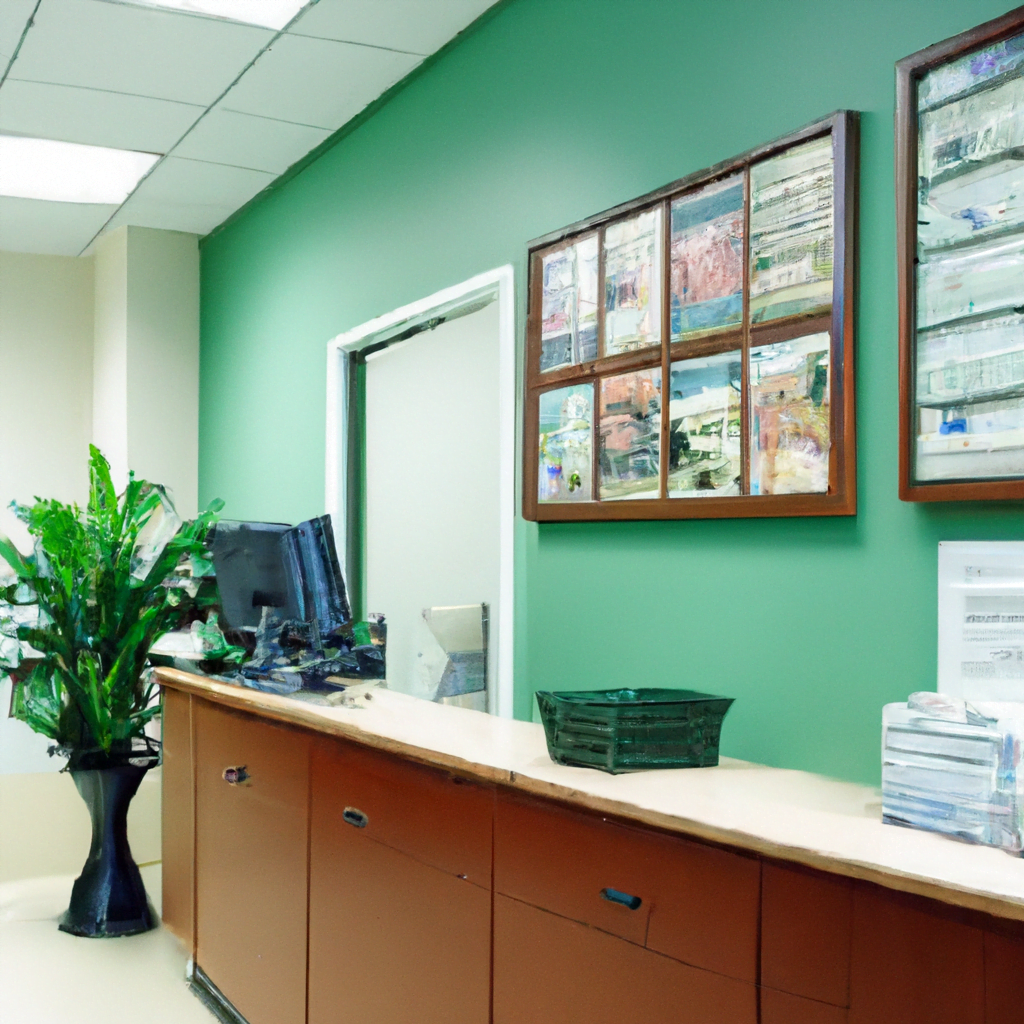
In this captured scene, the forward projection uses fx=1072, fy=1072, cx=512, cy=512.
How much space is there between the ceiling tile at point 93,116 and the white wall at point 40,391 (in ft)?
5.39

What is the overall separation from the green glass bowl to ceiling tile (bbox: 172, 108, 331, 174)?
2.67 metres

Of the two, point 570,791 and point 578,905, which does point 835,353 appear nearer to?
point 570,791

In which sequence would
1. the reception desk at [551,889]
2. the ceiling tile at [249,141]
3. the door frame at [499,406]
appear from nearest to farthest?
1. the reception desk at [551,889]
2. the door frame at [499,406]
3. the ceiling tile at [249,141]

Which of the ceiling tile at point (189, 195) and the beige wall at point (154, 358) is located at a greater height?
the ceiling tile at point (189, 195)

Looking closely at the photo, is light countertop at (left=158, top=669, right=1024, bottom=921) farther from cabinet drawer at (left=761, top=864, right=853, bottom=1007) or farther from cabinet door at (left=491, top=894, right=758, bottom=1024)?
cabinet door at (left=491, top=894, right=758, bottom=1024)

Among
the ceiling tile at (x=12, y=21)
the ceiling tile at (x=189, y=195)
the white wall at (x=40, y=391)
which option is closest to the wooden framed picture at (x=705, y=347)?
the ceiling tile at (x=12, y=21)

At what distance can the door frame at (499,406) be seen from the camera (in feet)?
8.81

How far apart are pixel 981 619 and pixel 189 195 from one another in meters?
3.84

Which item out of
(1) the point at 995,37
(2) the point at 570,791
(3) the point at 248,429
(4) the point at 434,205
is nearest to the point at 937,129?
(1) the point at 995,37

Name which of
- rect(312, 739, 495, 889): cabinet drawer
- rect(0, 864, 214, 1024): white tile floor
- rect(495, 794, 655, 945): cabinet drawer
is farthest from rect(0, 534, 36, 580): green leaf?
rect(495, 794, 655, 945): cabinet drawer

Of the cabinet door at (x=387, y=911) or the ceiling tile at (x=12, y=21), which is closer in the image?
the cabinet door at (x=387, y=911)

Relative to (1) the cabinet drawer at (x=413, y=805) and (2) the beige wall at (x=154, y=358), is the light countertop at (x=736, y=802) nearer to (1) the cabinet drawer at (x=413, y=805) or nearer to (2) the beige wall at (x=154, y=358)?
(1) the cabinet drawer at (x=413, y=805)

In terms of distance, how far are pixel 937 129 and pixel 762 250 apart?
387mm

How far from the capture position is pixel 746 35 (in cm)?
204
